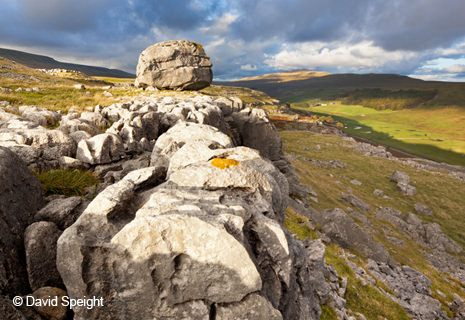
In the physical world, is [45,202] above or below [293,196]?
above

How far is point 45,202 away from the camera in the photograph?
926cm

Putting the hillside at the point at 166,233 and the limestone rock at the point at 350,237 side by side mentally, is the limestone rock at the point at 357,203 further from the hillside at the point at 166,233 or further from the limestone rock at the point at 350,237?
Answer: the hillside at the point at 166,233

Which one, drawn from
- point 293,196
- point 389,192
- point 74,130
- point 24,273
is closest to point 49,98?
point 74,130

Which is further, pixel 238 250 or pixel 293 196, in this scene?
pixel 293 196

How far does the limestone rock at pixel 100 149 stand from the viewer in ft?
45.3

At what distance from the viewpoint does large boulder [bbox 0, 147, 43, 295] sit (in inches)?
248

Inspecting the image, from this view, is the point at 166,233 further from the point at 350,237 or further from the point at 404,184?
the point at 404,184

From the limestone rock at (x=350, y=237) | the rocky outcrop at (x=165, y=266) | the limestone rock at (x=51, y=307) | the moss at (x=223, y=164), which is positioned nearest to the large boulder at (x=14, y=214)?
the limestone rock at (x=51, y=307)

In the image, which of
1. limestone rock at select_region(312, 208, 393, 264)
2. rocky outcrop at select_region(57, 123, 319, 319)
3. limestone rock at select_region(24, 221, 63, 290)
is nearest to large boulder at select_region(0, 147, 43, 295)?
limestone rock at select_region(24, 221, 63, 290)

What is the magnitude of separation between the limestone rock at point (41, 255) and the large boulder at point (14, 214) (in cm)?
25

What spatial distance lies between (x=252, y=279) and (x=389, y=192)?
71551mm

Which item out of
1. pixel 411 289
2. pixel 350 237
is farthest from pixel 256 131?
pixel 411 289

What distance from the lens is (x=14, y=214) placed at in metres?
7.18

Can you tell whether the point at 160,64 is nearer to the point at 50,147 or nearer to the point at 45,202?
the point at 50,147
